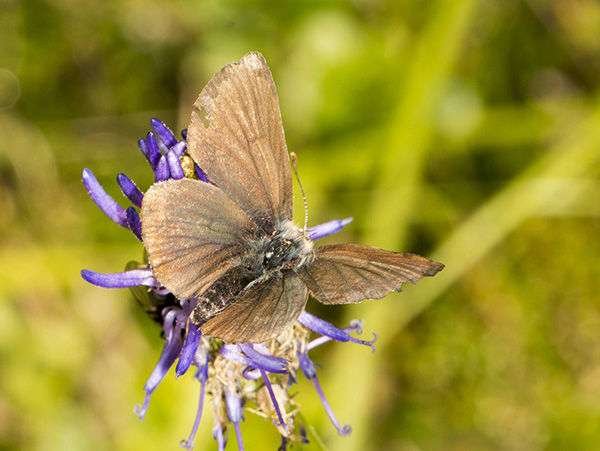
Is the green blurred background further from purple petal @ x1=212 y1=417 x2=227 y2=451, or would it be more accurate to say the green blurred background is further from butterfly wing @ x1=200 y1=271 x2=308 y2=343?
butterfly wing @ x1=200 y1=271 x2=308 y2=343

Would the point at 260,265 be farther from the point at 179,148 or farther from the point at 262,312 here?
Answer: the point at 179,148

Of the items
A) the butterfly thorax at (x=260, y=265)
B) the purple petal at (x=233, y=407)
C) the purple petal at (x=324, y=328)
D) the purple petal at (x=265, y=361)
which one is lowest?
the purple petal at (x=233, y=407)

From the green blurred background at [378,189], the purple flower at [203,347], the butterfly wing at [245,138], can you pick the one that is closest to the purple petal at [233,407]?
the purple flower at [203,347]

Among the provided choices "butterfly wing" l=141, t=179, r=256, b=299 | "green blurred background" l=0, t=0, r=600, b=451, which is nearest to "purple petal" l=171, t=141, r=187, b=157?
"butterfly wing" l=141, t=179, r=256, b=299

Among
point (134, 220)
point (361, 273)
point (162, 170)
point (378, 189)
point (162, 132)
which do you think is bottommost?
point (361, 273)

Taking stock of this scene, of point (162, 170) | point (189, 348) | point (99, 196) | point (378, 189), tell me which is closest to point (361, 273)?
point (189, 348)

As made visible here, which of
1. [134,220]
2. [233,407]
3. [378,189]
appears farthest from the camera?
[378,189]

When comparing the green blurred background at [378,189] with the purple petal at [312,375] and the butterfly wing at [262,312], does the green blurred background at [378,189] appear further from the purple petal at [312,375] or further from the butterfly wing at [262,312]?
the butterfly wing at [262,312]
